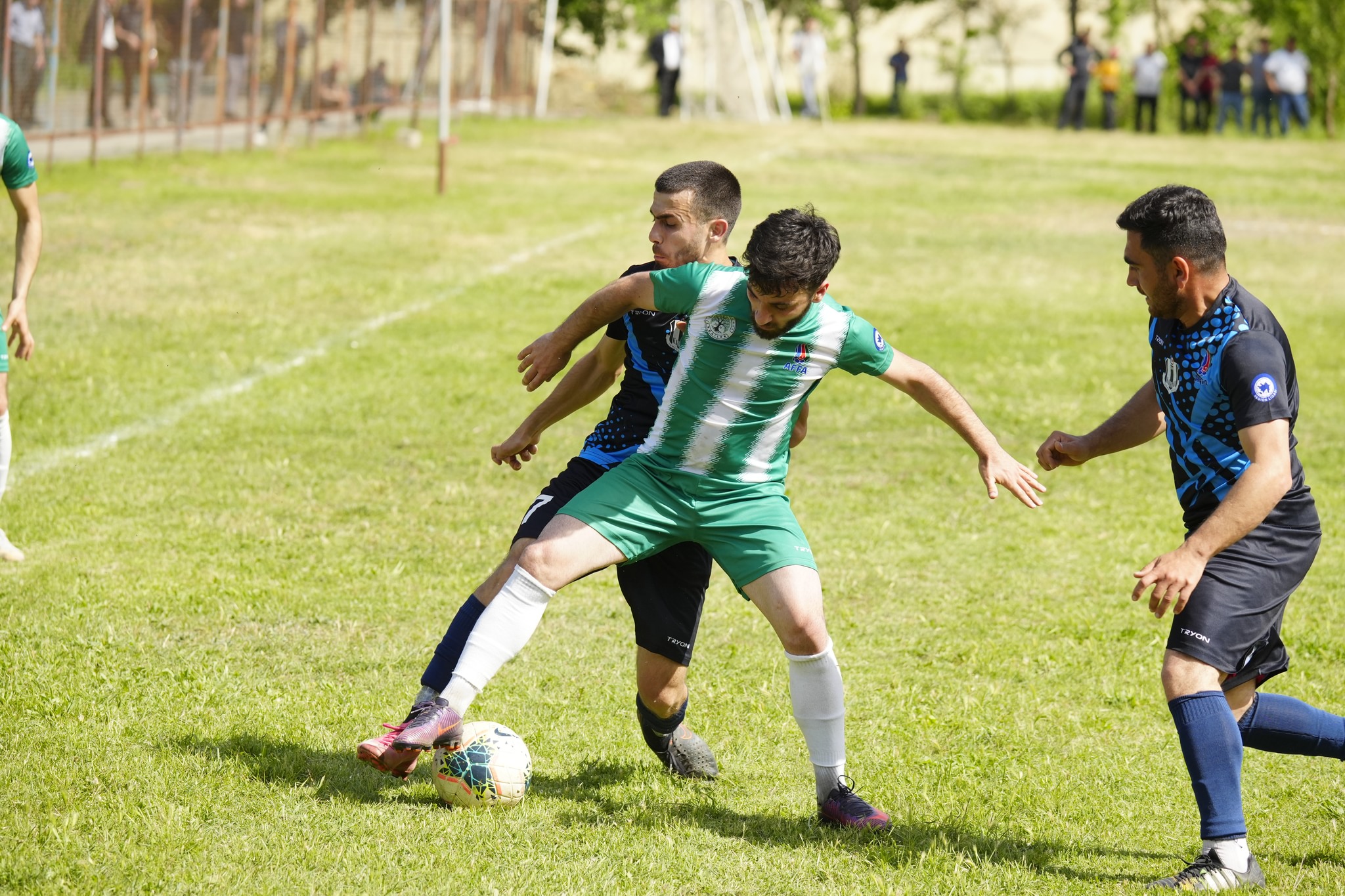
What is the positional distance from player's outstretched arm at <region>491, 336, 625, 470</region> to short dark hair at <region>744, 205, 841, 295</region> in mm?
743

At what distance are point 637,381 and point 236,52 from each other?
20.2 metres

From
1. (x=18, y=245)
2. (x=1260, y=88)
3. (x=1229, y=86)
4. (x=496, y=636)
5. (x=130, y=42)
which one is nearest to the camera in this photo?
(x=496, y=636)

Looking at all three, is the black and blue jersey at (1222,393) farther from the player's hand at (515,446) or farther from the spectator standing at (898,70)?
the spectator standing at (898,70)

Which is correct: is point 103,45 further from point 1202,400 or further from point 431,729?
point 1202,400

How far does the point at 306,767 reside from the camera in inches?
187

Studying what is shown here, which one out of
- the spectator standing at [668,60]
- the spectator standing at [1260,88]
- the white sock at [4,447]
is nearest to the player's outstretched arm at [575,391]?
the white sock at [4,447]

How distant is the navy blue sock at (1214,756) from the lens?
4086 mm

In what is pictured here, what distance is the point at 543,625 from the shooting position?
6.39 metres

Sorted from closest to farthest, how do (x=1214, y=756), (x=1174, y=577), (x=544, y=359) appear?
(x=1174, y=577), (x=1214, y=756), (x=544, y=359)

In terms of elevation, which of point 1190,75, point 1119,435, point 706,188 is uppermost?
point 1190,75

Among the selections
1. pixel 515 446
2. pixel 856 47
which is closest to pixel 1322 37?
pixel 856 47

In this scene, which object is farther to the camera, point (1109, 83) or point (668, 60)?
point (1109, 83)

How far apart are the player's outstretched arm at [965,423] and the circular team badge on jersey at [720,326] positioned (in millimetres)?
480

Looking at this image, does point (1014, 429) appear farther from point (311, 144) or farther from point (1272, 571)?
point (311, 144)
